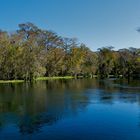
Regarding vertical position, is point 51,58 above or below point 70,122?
above

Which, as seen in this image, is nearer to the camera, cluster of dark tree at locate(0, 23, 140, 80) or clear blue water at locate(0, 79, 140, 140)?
clear blue water at locate(0, 79, 140, 140)

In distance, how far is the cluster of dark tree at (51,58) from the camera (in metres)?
77.2

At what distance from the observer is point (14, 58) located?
76688 millimetres

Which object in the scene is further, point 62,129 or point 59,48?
point 59,48

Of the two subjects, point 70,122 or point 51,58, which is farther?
point 51,58

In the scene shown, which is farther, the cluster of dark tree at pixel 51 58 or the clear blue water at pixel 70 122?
the cluster of dark tree at pixel 51 58

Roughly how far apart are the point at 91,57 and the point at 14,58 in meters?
56.1

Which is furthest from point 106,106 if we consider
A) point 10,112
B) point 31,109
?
point 10,112

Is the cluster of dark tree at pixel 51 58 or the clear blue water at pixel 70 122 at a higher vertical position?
the cluster of dark tree at pixel 51 58

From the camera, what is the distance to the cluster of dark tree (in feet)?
253

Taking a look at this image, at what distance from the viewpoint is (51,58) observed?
103312 mm

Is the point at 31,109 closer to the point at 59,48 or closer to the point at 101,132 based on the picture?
the point at 101,132

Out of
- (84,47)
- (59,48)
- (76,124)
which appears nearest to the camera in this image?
(76,124)

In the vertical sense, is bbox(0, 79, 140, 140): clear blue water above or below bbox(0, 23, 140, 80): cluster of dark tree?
below
